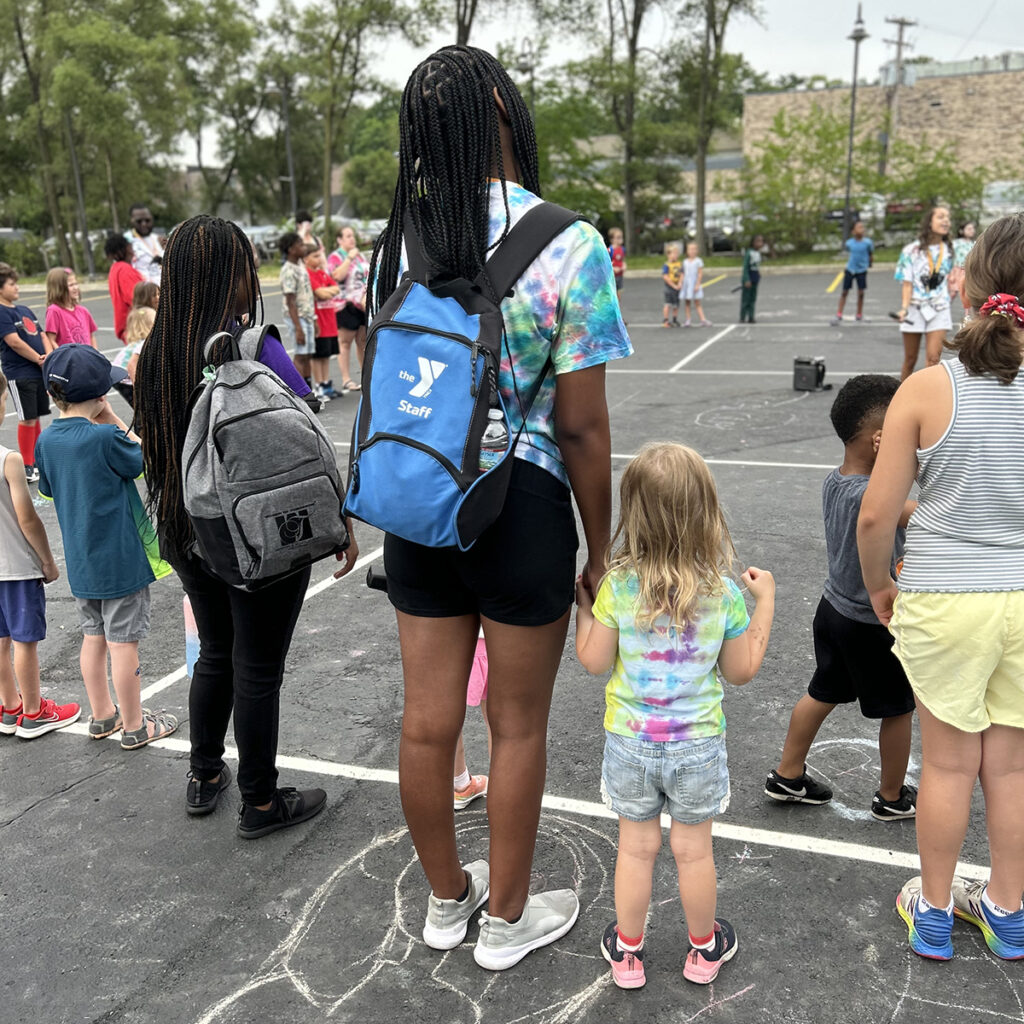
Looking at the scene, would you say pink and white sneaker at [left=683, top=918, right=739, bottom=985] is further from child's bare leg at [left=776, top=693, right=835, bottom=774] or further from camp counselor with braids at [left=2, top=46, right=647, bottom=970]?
child's bare leg at [left=776, top=693, right=835, bottom=774]

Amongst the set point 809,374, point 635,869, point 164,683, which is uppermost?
point 809,374

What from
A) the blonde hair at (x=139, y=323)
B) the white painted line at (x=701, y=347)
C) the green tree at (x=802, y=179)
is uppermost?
the green tree at (x=802, y=179)

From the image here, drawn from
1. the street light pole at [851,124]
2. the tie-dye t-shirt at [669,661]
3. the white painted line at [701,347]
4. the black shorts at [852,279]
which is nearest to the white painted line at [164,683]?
the tie-dye t-shirt at [669,661]

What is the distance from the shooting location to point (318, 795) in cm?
325

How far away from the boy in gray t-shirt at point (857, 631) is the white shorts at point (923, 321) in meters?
7.49

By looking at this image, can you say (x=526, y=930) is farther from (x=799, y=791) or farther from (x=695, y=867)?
(x=799, y=791)

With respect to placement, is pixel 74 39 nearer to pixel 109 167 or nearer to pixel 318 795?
pixel 109 167

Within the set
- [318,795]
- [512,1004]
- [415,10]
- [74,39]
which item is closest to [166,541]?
[318,795]

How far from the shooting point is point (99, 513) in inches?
139

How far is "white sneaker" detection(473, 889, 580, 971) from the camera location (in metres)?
2.45

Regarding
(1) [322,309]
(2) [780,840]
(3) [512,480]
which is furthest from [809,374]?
(3) [512,480]

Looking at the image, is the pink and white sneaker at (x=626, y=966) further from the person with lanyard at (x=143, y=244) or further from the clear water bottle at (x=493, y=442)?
the person with lanyard at (x=143, y=244)

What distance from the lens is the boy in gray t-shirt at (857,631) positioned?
2863mm

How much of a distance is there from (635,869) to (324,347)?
9266mm
